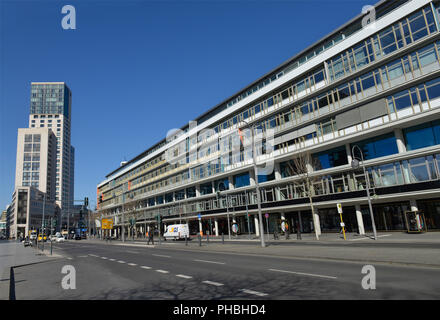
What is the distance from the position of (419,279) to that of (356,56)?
30189 mm

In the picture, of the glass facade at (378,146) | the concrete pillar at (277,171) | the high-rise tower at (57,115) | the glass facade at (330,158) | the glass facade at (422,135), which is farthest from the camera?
the high-rise tower at (57,115)

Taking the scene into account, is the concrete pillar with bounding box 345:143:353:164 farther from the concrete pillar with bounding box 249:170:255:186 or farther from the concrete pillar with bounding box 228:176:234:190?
the concrete pillar with bounding box 228:176:234:190

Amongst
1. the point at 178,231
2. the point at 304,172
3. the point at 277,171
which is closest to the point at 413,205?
the point at 304,172

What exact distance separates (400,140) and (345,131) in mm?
5622

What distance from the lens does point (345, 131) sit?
1296 inches

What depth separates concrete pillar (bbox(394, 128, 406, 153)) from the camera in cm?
2872

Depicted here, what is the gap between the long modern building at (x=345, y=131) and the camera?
27.3 m

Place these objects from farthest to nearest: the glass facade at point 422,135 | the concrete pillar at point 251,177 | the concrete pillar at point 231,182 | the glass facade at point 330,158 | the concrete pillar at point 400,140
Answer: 1. the concrete pillar at point 231,182
2. the concrete pillar at point 251,177
3. the glass facade at point 330,158
4. the concrete pillar at point 400,140
5. the glass facade at point 422,135

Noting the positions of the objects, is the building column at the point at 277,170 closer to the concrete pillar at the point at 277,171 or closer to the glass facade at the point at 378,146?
the concrete pillar at the point at 277,171

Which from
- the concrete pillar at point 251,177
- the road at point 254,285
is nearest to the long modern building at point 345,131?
the concrete pillar at point 251,177

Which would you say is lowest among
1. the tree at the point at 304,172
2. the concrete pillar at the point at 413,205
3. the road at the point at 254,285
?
the road at the point at 254,285

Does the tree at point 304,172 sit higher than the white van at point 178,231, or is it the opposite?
the tree at point 304,172

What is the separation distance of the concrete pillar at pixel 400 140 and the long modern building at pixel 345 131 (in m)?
0.09
